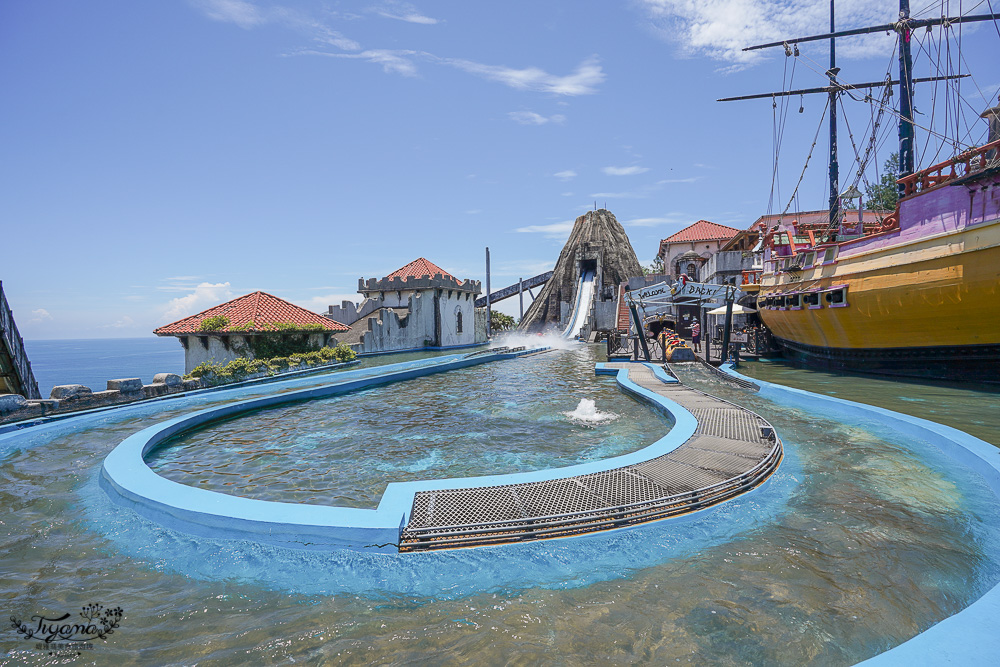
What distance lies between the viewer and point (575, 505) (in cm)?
491

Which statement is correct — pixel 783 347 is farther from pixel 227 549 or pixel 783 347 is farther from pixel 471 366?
pixel 227 549

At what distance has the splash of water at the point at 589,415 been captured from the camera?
9872mm

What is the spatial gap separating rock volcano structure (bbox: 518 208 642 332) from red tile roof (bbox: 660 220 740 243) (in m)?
5.42

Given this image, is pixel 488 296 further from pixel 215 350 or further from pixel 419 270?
pixel 215 350

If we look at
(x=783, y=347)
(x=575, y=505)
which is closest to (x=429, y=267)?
(x=783, y=347)

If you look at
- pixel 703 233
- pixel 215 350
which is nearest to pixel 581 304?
pixel 703 233

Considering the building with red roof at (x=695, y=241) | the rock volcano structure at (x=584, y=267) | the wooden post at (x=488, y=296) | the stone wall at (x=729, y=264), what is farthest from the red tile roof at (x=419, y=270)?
the building with red roof at (x=695, y=241)

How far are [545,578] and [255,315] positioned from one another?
759 inches

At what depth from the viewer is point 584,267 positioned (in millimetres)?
50344

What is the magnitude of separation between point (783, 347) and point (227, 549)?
23996 mm

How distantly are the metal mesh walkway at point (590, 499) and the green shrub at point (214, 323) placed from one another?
1637cm

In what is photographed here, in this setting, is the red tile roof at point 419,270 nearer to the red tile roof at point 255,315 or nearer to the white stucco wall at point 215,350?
the red tile roof at point 255,315

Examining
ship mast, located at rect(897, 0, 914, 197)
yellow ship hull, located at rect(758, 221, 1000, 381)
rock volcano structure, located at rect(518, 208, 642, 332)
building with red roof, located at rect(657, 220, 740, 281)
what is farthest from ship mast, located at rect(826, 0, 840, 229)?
rock volcano structure, located at rect(518, 208, 642, 332)

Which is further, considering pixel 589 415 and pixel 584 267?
pixel 584 267
